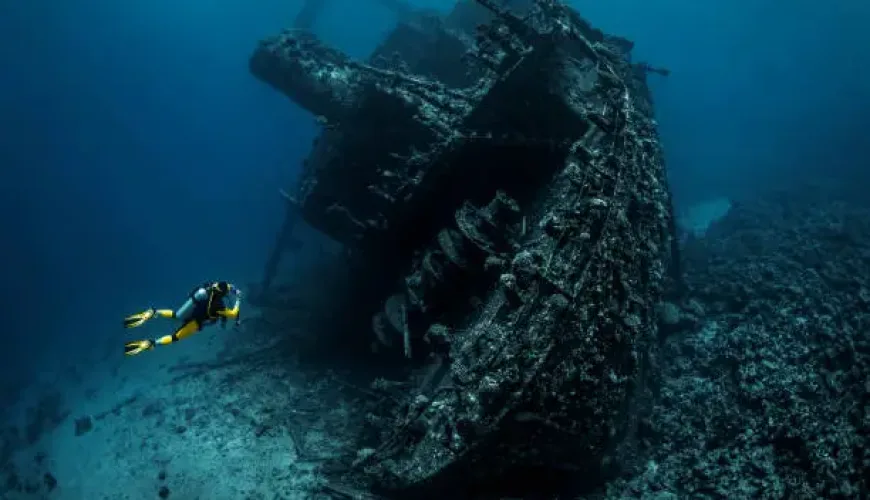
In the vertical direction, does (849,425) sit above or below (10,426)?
above

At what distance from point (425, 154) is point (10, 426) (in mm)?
22476

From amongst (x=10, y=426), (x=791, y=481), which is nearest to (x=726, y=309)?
(x=791, y=481)

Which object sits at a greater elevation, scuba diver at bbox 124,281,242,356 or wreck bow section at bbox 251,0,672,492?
wreck bow section at bbox 251,0,672,492

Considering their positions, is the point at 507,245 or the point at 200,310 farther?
the point at 507,245

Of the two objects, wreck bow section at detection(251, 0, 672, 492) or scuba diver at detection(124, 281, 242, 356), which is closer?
scuba diver at detection(124, 281, 242, 356)

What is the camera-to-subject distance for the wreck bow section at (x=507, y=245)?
5.47 metres

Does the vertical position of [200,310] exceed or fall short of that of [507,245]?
it falls short

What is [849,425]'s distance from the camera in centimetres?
609

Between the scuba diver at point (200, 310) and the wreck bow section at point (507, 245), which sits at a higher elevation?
the wreck bow section at point (507, 245)

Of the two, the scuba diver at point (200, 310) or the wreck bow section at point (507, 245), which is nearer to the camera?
the scuba diver at point (200, 310)

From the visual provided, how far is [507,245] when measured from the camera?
7305mm

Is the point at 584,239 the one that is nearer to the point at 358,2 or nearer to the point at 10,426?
the point at 10,426

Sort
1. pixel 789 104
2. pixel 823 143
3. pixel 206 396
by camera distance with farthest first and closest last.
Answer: pixel 789 104 → pixel 823 143 → pixel 206 396

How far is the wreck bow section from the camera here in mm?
5469
